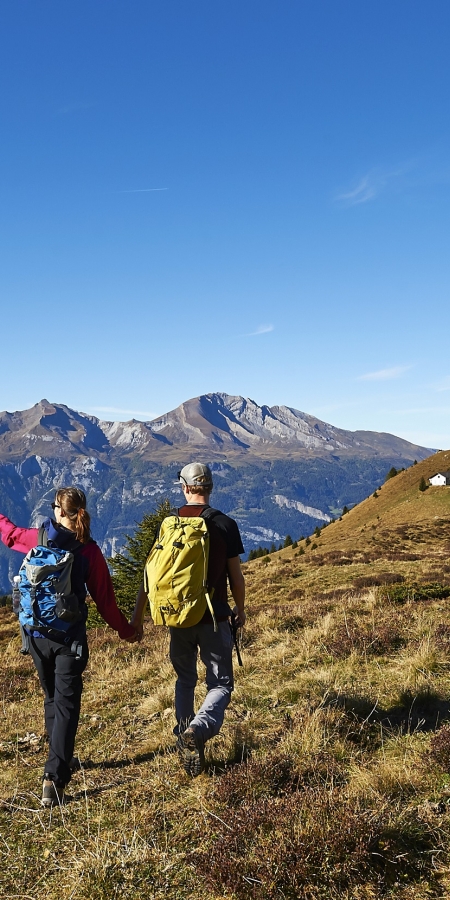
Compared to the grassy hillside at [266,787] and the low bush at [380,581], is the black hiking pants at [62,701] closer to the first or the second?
the grassy hillside at [266,787]

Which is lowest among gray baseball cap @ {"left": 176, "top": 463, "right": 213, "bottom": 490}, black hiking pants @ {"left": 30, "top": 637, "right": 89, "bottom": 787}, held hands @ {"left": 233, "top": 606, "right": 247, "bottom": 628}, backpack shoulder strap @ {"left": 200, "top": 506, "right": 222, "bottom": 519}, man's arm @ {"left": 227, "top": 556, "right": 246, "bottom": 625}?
black hiking pants @ {"left": 30, "top": 637, "right": 89, "bottom": 787}

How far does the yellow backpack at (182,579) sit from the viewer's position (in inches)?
200

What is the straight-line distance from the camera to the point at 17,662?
12.4 metres

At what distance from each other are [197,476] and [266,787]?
276 cm

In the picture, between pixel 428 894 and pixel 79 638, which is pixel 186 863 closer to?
pixel 428 894

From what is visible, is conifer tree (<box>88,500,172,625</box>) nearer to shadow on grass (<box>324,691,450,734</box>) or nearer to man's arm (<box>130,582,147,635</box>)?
man's arm (<box>130,582,147,635</box>)

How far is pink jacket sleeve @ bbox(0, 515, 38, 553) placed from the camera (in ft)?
18.7

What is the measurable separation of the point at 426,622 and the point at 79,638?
6582 mm

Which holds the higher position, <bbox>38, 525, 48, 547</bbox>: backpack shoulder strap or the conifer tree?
<bbox>38, 525, 48, 547</bbox>: backpack shoulder strap

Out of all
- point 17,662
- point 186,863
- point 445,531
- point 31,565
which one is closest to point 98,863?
point 186,863

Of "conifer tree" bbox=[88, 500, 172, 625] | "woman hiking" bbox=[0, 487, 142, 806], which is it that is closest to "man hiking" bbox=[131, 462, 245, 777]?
"woman hiking" bbox=[0, 487, 142, 806]

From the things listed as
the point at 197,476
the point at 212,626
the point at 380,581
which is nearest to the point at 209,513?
the point at 197,476

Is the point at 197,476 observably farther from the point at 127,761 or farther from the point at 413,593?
the point at 413,593

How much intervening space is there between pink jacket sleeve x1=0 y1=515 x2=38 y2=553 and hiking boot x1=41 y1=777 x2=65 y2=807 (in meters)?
2.12
